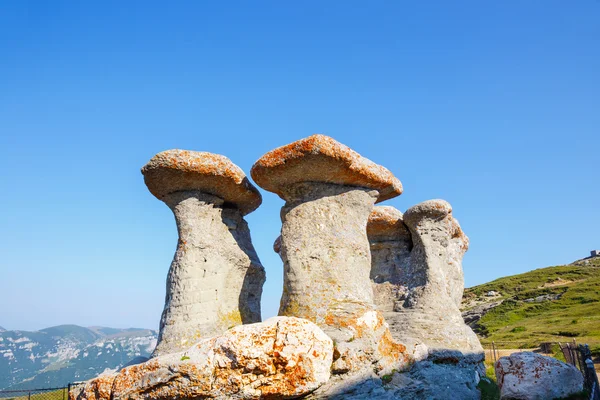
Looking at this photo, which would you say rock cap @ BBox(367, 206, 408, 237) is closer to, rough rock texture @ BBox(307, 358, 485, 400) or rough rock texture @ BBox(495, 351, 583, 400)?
rough rock texture @ BBox(307, 358, 485, 400)

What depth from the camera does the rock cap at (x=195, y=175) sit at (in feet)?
30.7

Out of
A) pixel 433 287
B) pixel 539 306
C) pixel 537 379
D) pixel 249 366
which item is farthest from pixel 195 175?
pixel 539 306

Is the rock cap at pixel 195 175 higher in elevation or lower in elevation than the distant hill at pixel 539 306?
higher

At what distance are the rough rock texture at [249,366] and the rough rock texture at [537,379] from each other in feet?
11.5

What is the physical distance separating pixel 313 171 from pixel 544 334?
30046 millimetres

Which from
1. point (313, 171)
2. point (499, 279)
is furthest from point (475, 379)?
point (499, 279)

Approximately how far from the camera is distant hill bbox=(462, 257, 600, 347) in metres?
32.5

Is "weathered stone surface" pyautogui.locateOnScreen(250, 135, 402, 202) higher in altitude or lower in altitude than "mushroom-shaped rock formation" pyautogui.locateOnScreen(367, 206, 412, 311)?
higher

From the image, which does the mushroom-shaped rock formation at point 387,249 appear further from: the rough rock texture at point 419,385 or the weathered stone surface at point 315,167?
the rough rock texture at point 419,385

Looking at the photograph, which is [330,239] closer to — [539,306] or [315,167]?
[315,167]

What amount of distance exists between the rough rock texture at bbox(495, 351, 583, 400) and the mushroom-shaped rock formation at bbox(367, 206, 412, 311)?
402 cm

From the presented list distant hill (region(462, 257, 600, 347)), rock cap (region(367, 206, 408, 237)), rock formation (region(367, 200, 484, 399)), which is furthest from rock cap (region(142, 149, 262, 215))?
distant hill (region(462, 257, 600, 347))

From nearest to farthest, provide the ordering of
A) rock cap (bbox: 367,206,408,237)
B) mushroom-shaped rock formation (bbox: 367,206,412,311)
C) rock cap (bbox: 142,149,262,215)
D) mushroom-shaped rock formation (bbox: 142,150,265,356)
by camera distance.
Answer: mushroom-shaped rock formation (bbox: 142,150,265,356) → rock cap (bbox: 142,149,262,215) → mushroom-shaped rock formation (bbox: 367,206,412,311) → rock cap (bbox: 367,206,408,237)

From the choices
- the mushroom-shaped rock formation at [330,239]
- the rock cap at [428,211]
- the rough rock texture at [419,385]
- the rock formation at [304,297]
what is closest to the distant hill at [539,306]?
the rock cap at [428,211]
